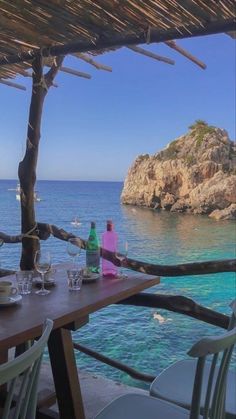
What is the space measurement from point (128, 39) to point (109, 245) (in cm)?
113

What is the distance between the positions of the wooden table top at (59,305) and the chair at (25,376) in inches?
8.9

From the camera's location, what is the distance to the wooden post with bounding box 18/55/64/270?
2.83 meters

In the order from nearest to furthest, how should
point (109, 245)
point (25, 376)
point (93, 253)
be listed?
point (25, 376), point (93, 253), point (109, 245)

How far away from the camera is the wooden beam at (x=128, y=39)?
2.08m

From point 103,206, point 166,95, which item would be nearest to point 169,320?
point 103,206

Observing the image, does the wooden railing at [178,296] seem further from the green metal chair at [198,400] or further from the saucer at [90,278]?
the green metal chair at [198,400]

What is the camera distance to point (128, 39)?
93.4 inches

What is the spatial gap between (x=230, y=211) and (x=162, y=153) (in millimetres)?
8056

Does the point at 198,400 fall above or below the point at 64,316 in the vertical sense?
below

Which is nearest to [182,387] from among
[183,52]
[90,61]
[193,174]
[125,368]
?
[125,368]

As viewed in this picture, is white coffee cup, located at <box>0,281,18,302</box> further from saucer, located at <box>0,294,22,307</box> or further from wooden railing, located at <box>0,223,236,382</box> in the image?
wooden railing, located at <box>0,223,236,382</box>

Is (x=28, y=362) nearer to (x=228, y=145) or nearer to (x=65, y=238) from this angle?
(x=65, y=238)

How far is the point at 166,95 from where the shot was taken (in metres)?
47.6

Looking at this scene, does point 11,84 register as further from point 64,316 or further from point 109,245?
point 64,316
